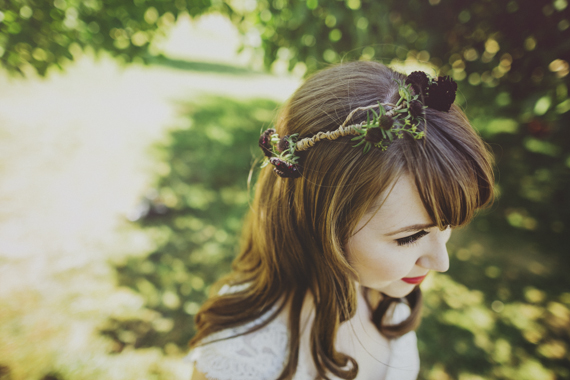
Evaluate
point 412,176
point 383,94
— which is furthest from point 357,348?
point 383,94

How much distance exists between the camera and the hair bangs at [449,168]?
3.74 ft

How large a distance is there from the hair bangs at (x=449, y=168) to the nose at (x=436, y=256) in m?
0.09

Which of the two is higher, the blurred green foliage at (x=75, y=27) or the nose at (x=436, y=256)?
the blurred green foliage at (x=75, y=27)

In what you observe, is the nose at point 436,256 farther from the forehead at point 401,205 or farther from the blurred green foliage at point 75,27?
the blurred green foliage at point 75,27

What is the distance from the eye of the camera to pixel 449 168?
3.78ft

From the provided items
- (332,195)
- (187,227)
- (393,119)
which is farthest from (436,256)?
(187,227)

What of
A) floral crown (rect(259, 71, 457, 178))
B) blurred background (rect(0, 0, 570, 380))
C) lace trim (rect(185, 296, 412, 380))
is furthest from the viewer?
blurred background (rect(0, 0, 570, 380))

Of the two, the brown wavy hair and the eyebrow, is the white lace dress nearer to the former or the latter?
the brown wavy hair

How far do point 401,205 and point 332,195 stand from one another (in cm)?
25

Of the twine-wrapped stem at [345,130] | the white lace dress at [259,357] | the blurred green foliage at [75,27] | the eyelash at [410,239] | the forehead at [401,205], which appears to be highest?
the blurred green foliage at [75,27]

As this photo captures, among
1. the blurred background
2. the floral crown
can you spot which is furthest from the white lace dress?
the blurred background

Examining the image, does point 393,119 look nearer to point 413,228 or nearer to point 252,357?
point 413,228

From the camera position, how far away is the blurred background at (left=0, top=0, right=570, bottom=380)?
235 cm

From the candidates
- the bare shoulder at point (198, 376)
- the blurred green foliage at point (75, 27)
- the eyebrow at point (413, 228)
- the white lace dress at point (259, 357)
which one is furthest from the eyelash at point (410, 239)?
the blurred green foliage at point (75, 27)
